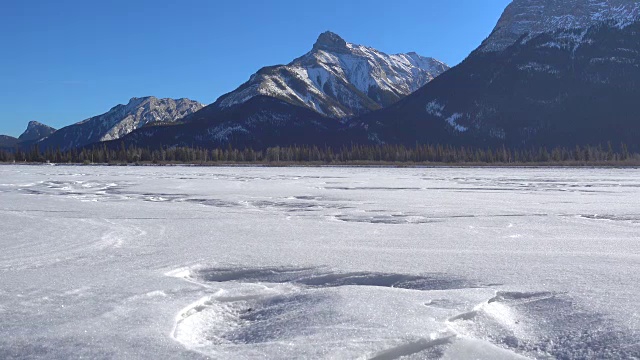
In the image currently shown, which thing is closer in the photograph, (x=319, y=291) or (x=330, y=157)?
(x=319, y=291)

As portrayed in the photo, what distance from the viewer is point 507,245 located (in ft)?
28.4

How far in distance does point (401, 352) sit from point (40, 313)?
3.40 meters

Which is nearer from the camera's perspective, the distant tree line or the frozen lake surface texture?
the frozen lake surface texture

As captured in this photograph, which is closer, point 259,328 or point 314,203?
point 259,328

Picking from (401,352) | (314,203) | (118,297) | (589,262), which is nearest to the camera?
(401,352)

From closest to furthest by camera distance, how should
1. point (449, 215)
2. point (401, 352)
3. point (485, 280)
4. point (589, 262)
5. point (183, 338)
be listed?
point (401, 352) < point (183, 338) < point (485, 280) < point (589, 262) < point (449, 215)

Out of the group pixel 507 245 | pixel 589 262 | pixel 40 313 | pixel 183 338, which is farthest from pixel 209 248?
pixel 589 262

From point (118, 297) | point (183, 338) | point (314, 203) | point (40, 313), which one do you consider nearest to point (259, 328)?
point (183, 338)

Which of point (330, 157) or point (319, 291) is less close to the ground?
point (319, 291)

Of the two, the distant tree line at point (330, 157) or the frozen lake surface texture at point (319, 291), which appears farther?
the distant tree line at point (330, 157)

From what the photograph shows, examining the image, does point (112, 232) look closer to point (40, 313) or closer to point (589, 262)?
point (40, 313)

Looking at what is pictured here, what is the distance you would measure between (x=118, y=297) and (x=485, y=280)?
4111 millimetres

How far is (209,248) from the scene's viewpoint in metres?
8.59

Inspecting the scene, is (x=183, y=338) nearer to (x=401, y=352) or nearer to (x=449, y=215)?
(x=401, y=352)
